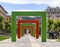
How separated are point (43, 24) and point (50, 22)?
71824 mm

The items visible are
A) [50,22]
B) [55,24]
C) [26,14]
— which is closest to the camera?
[26,14]

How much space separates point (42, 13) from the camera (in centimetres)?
4262

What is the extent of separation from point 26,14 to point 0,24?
1534 inches

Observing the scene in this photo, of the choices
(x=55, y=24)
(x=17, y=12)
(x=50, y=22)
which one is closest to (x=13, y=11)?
(x=17, y=12)

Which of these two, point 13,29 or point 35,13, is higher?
point 35,13

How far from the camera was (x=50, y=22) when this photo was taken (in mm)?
114188

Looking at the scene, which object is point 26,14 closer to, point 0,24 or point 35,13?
point 35,13

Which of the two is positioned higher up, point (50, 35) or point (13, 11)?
point (13, 11)

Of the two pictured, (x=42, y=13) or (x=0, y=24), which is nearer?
(x=42, y=13)

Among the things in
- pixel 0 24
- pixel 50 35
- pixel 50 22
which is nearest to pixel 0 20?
pixel 0 24

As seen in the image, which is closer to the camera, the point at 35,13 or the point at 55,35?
the point at 35,13

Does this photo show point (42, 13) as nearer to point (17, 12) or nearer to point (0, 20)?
point (17, 12)

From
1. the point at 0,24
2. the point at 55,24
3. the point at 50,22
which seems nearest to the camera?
the point at 0,24

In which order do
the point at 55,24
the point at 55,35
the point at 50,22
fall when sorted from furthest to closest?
1. the point at 50,22
2. the point at 55,24
3. the point at 55,35
